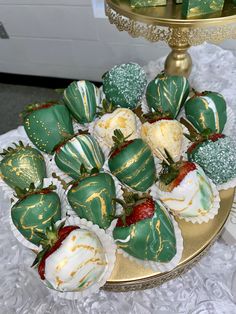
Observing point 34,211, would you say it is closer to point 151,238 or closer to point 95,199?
point 95,199

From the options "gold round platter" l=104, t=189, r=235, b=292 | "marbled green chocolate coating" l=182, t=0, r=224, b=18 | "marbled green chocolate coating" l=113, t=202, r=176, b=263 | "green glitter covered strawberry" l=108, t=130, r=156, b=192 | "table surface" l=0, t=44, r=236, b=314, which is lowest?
"table surface" l=0, t=44, r=236, b=314

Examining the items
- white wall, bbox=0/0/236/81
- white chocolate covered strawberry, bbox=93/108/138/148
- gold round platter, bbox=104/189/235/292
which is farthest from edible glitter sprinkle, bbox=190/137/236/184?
white wall, bbox=0/0/236/81

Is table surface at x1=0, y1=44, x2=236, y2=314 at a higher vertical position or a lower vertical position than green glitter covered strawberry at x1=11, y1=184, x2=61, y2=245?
lower

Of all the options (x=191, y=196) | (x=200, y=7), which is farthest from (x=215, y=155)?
(x=200, y=7)

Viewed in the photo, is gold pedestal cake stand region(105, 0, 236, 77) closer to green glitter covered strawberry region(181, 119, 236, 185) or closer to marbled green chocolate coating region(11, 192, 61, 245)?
green glitter covered strawberry region(181, 119, 236, 185)

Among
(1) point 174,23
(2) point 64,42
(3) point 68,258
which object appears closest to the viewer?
(3) point 68,258

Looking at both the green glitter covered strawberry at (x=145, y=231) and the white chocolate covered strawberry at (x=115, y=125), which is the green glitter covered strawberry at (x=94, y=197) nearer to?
the green glitter covered strawberry at (x=145, y=231)
